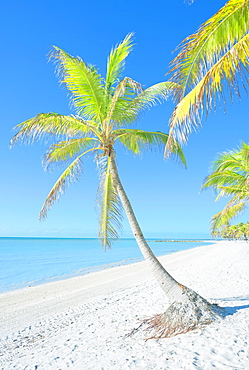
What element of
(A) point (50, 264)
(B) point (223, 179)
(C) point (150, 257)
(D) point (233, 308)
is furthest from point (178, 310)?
(A) point (50, 264)

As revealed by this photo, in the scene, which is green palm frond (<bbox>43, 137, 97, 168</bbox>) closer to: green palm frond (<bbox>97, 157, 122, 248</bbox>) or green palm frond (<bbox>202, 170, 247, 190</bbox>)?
green palm frond (<bbox>97, 157, 122, 248</bbox>)

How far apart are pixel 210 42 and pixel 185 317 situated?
440cm

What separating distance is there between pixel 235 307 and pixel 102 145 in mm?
4521

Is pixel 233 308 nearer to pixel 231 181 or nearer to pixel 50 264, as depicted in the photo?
pixel 231 181

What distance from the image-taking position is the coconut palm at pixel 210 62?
3311mm

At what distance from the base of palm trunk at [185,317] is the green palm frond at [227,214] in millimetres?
8614

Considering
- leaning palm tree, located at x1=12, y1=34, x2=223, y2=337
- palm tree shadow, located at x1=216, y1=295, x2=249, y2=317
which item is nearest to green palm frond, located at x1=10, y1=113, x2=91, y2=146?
leaning palm tree, located at x1=12, y1=34, x2=223, y2=337

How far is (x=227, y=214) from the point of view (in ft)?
44.3

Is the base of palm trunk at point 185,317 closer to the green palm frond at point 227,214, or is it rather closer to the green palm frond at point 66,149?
the green palm frond at point 66,149

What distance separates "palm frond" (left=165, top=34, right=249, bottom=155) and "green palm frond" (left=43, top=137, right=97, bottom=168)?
3226 mm

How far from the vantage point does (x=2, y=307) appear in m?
9.64

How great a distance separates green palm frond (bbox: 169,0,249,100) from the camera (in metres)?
3.35

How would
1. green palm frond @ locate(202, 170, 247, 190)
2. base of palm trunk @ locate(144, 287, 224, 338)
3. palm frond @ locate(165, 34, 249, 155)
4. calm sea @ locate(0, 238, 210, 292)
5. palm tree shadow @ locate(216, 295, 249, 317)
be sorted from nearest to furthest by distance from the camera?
palm frond @ locate(165, 34, 249, 155) → base of palm trunk @ locate(144, 287, 224, 338) → palm tree shadow @ locate(216, 295, 249, 317) → green palm frond @ locate(202, 170, 247, 190) → calm sea @ locate(0, 238, 210, 292)

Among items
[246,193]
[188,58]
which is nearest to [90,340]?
[188,58]
